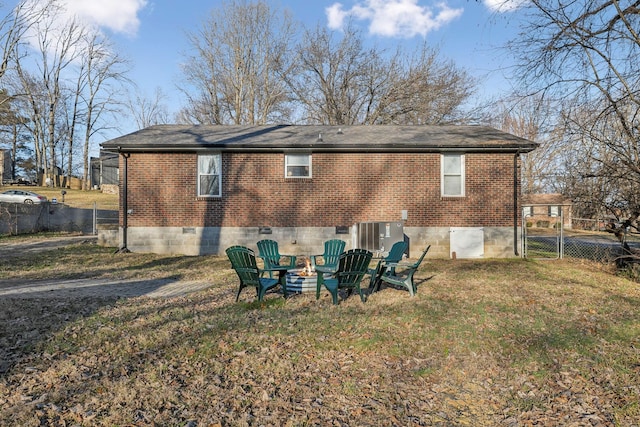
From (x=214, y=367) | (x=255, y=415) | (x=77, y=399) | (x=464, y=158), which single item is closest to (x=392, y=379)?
(x=255, y=415)

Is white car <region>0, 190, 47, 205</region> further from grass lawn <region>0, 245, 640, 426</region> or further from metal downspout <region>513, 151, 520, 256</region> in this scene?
metal downspout <region>513, 151, 520, 256</region>

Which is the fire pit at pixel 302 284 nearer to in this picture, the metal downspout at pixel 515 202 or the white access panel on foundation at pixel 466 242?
the white access panel on foundation at pixel 466 242

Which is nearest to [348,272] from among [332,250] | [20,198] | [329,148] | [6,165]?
[332,250]

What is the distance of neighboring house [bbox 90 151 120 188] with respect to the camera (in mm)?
43009

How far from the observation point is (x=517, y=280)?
337 inches

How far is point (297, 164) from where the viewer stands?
12.7m

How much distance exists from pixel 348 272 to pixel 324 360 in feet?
7.97

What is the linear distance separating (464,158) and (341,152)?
4149mm

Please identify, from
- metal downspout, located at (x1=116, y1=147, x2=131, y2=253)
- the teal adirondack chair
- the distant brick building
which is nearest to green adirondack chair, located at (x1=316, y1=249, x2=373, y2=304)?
the teal adirondack chair

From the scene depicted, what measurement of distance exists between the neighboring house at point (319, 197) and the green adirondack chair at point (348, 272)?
5750 mm

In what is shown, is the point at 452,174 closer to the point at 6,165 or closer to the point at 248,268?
the point at 248,268

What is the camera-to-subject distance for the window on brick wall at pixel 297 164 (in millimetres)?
12648

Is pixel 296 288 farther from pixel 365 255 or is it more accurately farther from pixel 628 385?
pixel 628 385

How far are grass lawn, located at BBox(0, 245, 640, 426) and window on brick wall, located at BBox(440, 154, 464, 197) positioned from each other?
5.77 metres
